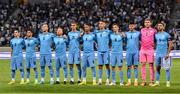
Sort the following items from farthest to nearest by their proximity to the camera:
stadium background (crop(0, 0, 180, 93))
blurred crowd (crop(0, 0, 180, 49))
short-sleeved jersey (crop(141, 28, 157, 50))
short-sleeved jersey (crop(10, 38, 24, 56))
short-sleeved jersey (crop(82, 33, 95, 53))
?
blurred crowd (crop(0, 0, 180, 49)) → stadium background (crop(0, 0, 180, 93)) → short-sleeved jersey (crop(10, 38, 24, 56)) → short-sleeved jersey (crop(82, 33, 95, 53)) → short-sleeved jersey (crop(141, 28, 157, 50))

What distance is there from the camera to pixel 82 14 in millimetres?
37812

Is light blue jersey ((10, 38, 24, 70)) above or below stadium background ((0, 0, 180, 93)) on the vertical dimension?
below

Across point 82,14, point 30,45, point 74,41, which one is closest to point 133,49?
point 74,41

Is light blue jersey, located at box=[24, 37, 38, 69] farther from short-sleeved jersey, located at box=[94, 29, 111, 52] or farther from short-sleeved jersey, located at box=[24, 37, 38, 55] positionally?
short-sleeved jersey, located at box=[94, 29, 111, 52]

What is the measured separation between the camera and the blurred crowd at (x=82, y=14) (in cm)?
3638

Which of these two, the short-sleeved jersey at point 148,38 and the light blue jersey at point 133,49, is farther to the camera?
the light blue jersey at point 133,49

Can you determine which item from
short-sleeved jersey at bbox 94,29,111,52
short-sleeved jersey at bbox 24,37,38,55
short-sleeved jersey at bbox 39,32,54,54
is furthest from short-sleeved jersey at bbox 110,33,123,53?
short-sleeved jersey at bbox 24,37,38,55

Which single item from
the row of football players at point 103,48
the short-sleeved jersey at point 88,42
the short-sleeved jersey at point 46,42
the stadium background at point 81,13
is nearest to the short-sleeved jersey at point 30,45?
the row of football players at point 103,48

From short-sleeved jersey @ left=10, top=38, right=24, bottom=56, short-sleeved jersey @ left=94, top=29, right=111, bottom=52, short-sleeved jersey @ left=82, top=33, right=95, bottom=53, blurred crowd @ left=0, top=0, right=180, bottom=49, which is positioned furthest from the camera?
blurred crowd @ left=0, top=0, right=180, bottom=49

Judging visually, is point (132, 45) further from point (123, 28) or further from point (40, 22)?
point (40, 22)

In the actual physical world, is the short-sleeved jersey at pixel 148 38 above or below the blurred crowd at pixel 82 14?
below

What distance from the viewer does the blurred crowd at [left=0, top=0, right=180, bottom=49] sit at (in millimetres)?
36375

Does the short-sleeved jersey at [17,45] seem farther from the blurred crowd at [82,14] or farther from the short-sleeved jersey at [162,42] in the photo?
the blurred crowd at [82,14]

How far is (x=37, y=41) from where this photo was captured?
2091 cm
